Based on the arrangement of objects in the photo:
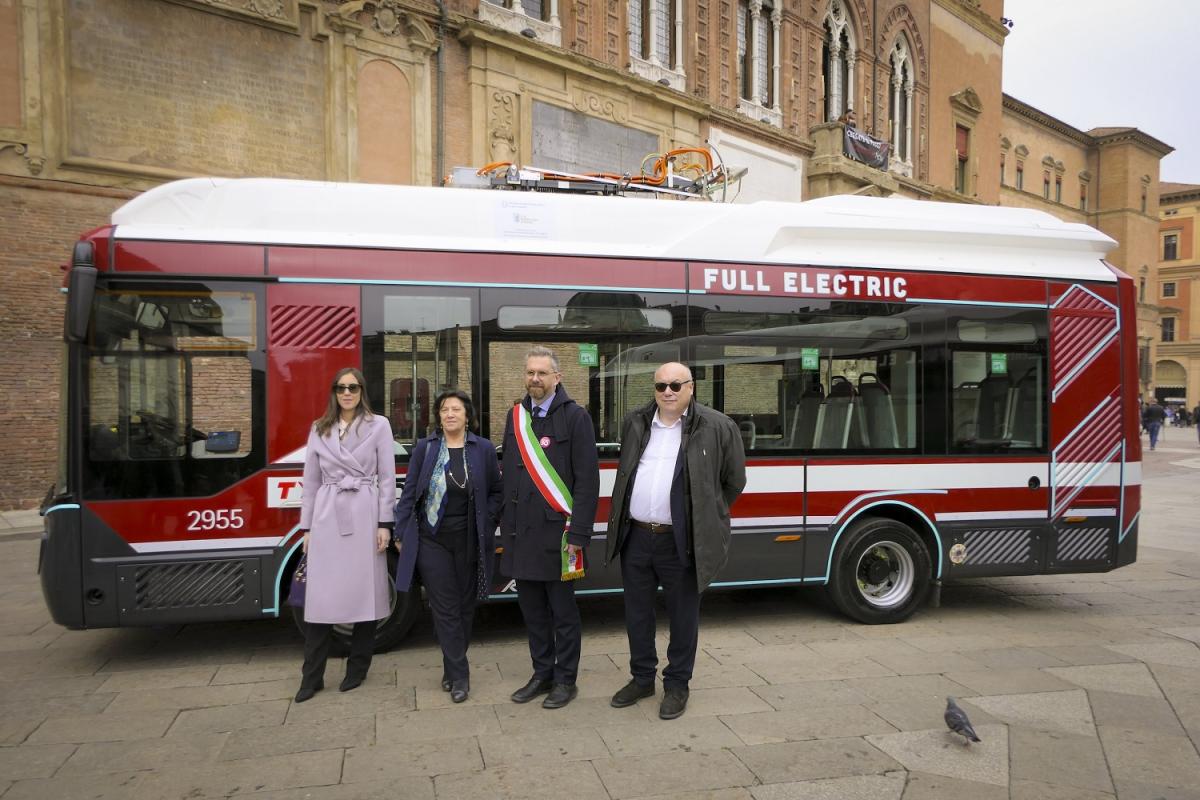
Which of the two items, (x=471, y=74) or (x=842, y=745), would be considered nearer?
(x=842, y=745)

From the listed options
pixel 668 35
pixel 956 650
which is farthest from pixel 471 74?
pixel 956 650

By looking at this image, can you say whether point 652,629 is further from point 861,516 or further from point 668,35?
point 668,35

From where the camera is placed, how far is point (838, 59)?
25.8m

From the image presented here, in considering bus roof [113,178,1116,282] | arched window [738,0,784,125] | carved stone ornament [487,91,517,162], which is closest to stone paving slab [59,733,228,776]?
bus roof [113,178,1116,282]

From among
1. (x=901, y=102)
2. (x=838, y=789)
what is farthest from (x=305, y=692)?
(x=901, y=102)

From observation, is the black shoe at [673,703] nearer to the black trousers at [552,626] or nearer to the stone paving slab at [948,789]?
the black trousers at [552,626]

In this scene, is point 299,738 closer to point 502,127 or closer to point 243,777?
point 243,777

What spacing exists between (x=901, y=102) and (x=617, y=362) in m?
27.5

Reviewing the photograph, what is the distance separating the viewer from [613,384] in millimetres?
5629

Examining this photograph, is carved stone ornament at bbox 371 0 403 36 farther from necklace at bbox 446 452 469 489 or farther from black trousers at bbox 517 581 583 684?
black trousers at bbox 517 581 583 684

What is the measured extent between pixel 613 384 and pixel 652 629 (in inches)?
70.9

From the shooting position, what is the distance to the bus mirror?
4.58 m

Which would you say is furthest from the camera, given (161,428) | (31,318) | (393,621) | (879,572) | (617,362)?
(31,318)

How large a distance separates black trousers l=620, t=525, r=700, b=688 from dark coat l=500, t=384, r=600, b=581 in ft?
1.01
